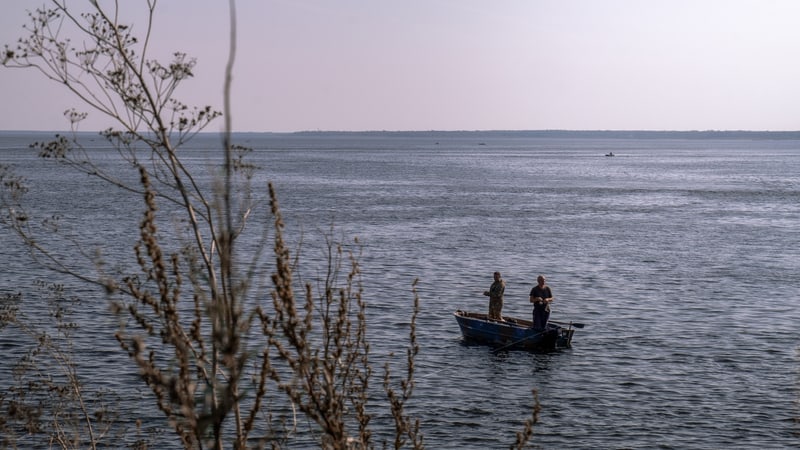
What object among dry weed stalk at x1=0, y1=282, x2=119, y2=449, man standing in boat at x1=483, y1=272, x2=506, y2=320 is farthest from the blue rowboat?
dry weed stalk at x1=0, y1=282, x2=119, y2=449

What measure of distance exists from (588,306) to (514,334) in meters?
7.64

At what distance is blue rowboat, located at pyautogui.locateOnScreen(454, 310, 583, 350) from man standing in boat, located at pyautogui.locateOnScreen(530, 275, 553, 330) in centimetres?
24

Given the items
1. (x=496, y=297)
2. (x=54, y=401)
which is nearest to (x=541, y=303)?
(x=496, y=297)

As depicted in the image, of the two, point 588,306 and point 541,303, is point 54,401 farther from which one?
Answer: point 588,306

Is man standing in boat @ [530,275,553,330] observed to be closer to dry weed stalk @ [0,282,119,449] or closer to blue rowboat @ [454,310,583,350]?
blue rowboat @ [454,310,583,350]

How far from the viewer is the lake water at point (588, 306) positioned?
23688mm

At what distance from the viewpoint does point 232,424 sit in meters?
23.0

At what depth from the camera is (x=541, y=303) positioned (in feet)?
95.9

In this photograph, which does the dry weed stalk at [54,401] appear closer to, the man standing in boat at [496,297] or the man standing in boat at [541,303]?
the man standing in boat at [496,297]

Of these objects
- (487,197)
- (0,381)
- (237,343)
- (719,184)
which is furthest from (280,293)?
(719,184)

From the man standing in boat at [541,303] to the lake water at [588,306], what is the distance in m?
1.10

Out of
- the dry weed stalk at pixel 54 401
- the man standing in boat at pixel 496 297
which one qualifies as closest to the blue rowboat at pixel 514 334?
the man standing in boat at pixel 496 297

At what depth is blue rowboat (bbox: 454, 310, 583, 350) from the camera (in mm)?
30391

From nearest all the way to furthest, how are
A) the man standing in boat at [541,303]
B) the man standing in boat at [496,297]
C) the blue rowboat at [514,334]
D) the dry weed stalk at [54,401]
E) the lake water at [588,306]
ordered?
the dry weed stalk at [54,401] → the lake water at [588,306] → the man standing in boat at [541,303] → the man standing in boat at [496,297] → the blue rowboat at [514,334]
